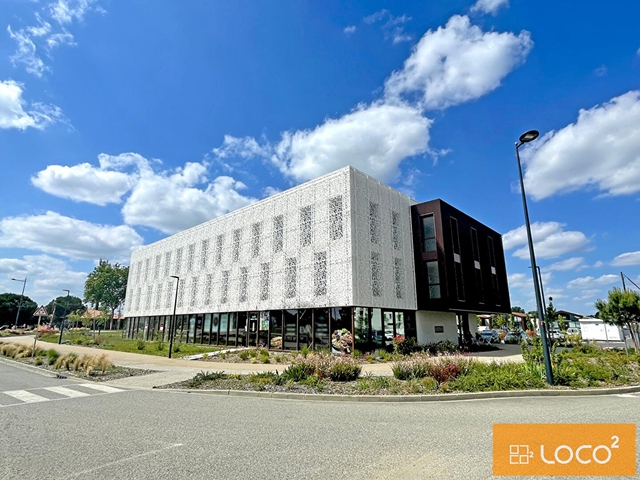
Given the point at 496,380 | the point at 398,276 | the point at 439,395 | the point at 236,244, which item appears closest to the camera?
the point at 439,395

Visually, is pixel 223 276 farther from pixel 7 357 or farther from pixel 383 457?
pixel 383 457

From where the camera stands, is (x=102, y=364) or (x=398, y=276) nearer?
(x=102, y=364)

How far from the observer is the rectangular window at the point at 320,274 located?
2269 cm

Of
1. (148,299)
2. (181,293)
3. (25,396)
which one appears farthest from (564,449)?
(148,299)

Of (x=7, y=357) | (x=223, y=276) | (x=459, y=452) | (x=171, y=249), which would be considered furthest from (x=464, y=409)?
(x=171, y=249)

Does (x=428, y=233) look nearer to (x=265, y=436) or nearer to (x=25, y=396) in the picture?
(x=265, y=436)

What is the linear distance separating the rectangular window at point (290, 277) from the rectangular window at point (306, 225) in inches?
62.9

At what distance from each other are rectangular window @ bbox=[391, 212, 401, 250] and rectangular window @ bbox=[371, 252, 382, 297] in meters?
2.56

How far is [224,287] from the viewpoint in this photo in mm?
30859

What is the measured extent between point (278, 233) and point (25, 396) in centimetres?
1812

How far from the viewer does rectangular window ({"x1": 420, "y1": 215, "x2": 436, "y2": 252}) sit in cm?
2739

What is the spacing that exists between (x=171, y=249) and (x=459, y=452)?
131ft

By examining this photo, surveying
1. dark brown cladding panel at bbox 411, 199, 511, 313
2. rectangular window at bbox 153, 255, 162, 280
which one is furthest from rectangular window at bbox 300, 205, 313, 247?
rectangular window at bbox 153, 255, 162, 280

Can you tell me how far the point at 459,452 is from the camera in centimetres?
508
